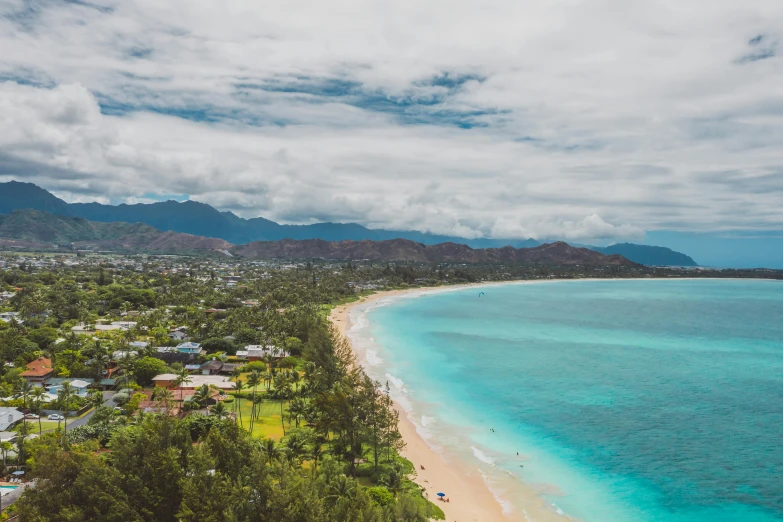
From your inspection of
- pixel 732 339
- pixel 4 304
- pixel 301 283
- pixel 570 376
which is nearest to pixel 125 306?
pixel 4 304

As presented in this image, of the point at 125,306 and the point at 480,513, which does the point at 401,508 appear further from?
the point at 125,306

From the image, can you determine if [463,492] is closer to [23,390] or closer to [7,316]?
[23,390]

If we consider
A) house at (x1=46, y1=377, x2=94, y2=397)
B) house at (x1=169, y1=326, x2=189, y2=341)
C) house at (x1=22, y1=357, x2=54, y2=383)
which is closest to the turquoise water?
house at (x1=169, y1=326, x2=189, y2=341)

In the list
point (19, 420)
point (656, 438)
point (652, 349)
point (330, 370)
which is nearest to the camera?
point (19, 420)

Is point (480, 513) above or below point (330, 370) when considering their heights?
below


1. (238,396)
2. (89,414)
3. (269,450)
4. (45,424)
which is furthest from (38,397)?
(269,450)

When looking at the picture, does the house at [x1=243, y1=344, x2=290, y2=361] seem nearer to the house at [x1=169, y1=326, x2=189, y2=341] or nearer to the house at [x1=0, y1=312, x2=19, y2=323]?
the house at [x1=169, y1=326, x2=189, y2=341]

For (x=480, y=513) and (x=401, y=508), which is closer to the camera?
(x=401, y=508)
